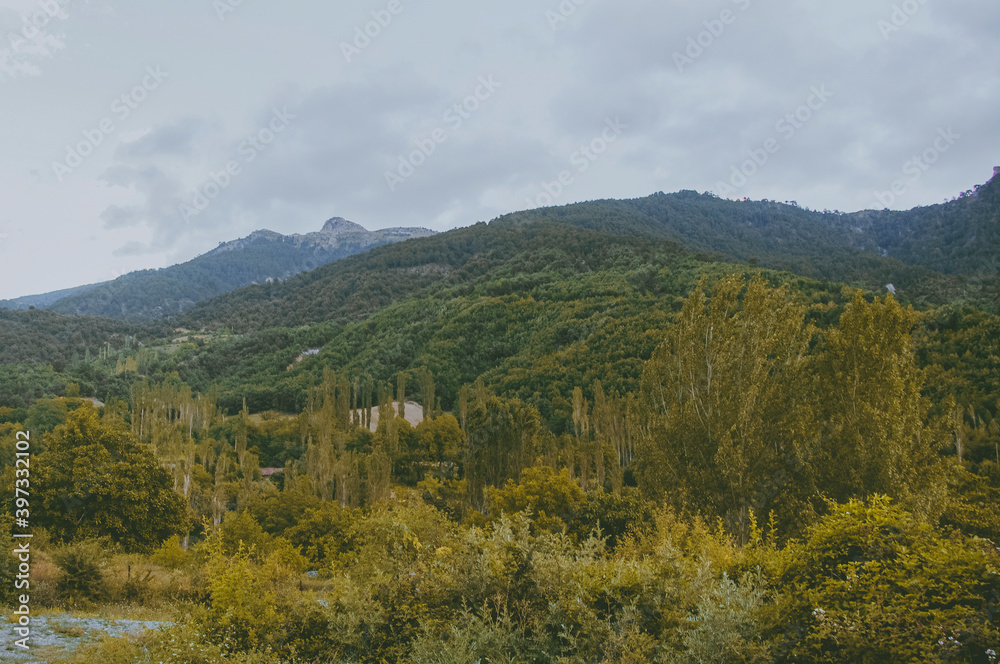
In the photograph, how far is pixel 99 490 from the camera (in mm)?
20828

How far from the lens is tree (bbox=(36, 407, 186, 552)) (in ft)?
67.2

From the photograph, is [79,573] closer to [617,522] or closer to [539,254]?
[617,522]

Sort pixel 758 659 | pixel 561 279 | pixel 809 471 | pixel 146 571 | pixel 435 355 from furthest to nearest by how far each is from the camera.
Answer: pixel 561 279, pixel 435 355, pixel 146 571, pixel 809 471, pixel 758 659

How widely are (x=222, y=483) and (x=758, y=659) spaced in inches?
1651

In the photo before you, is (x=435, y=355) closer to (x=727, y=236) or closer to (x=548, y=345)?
(x=548, y=345)

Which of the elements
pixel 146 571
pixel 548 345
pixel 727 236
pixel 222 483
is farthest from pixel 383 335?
pixel 727 236

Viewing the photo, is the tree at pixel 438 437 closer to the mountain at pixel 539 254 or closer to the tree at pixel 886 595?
the tree at pixel 886 595

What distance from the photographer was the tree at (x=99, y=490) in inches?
806

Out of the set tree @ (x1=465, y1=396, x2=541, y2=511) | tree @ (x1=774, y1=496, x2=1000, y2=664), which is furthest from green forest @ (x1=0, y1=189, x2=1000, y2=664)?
tree @ (x1=465, y1=396, x2=541, y2=511)

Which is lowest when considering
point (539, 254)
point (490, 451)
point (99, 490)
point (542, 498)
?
point (542, 498)

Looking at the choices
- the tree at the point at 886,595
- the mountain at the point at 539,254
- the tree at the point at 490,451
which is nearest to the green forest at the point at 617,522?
the tree at the point at 886,595

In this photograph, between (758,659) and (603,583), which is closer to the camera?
(758,659)

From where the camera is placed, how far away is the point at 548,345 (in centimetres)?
8144

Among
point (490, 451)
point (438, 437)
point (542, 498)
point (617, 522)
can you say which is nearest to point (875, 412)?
point (617, 522)
